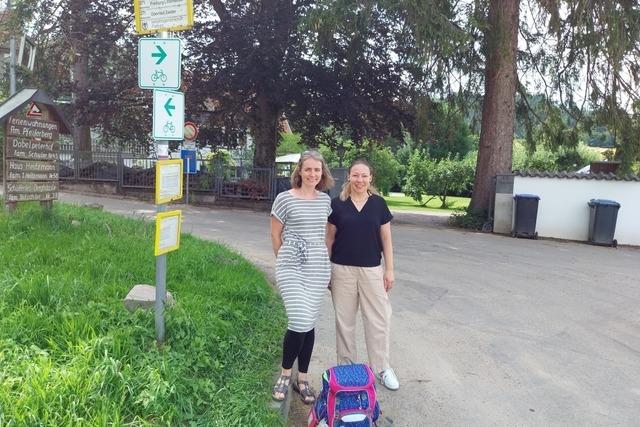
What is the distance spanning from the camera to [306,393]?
3.80m

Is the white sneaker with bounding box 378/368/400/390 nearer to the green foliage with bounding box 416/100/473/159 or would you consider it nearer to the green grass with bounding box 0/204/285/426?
the green grass with bounding box 0/204/285/426

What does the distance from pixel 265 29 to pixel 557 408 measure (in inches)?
576

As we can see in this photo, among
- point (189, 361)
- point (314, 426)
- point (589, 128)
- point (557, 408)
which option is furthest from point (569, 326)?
point (589, 128)

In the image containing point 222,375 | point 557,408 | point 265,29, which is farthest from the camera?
point 265,29

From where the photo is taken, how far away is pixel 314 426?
3.30 metres

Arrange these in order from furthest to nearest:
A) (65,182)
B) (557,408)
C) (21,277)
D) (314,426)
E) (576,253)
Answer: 1. (65,182)
2. (576,253)
3. (21,277)
4. (557,408)
5. (314,426)

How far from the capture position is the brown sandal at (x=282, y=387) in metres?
3.51

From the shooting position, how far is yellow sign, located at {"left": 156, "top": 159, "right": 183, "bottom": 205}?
3.43 m

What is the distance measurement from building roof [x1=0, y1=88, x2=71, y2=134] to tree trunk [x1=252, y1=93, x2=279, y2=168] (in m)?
11.3

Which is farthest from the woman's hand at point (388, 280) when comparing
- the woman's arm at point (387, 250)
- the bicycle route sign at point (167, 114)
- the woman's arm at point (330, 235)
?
the bicycle route sign at point (167, 114)

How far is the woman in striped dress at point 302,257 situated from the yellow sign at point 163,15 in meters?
1.21

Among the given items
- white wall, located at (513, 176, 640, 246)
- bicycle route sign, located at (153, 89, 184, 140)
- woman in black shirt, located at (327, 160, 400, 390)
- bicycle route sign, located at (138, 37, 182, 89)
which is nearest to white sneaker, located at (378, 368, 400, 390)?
woman in black shirt, located at (327, 160, 400, 390)

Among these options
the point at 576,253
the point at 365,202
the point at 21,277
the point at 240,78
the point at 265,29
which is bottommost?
the point at 576,253

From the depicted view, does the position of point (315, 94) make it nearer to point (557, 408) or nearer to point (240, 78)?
point (240, 78)
